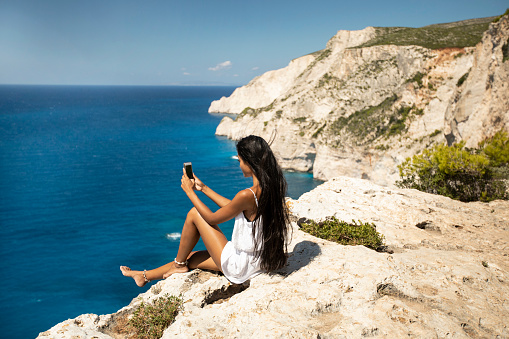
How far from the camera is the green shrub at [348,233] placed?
6.52m

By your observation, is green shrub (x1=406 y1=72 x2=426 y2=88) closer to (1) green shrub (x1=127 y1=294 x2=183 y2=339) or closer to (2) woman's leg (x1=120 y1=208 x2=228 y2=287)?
(2) woman's leg (x1=120 y1=208 x2=228 y2=287)

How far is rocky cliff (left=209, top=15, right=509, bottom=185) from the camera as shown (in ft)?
72.9

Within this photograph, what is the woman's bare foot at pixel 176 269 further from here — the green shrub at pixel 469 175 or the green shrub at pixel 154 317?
the green shrub at pixel 469 175

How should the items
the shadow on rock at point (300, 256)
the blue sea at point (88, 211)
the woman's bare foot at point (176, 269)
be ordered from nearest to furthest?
the shadow on rock at point (300, 256) < the woman's bare foot at point (176, 269) < the blue sea at point (88, 211)

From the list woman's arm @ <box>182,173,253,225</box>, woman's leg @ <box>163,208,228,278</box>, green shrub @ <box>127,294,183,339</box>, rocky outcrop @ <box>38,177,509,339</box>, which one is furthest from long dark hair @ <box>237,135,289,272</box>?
green shrub @ <box>127,294,183,339</box>

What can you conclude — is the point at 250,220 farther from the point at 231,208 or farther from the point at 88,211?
the point at 88,211

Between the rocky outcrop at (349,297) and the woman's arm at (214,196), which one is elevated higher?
the woman's arm at (214,196)

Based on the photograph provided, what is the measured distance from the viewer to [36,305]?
19.5 m

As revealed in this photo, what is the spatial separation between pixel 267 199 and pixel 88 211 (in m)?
34.5

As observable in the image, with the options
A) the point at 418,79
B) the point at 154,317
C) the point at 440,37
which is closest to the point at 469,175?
the point at 154,317

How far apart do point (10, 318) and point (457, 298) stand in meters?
21.9

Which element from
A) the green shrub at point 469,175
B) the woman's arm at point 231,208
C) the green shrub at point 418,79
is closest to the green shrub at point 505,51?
the green shrub at point 469,175

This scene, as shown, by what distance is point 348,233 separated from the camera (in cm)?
679

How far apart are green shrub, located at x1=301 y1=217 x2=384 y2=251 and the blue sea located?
1652 centimetres
